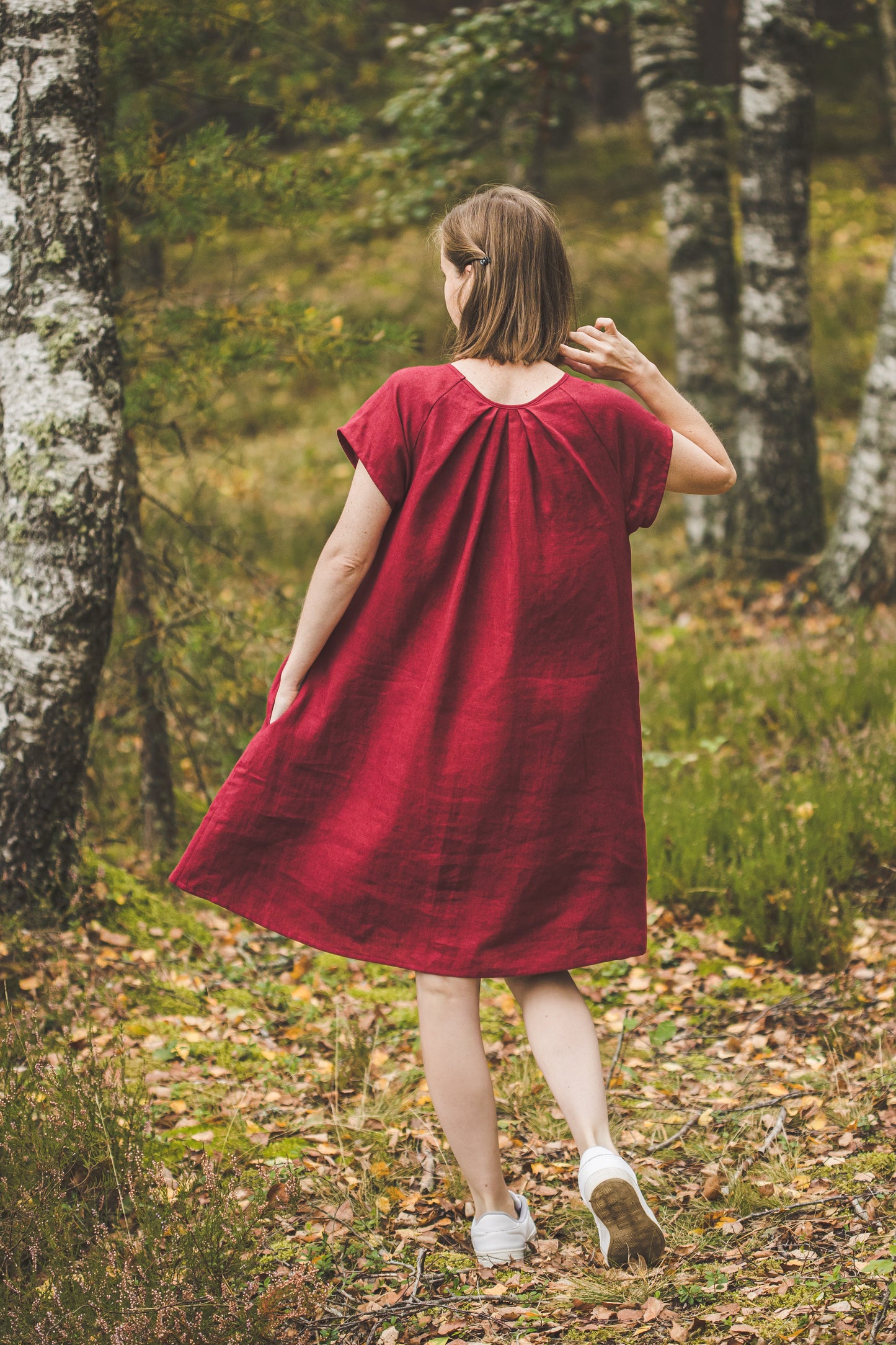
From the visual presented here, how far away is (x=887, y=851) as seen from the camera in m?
3.76

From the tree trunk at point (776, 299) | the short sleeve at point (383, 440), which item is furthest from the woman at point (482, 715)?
the tree trunk at point (776, 299)

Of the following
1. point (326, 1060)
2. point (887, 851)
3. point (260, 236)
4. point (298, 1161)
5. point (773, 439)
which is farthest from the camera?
point (773, 439)

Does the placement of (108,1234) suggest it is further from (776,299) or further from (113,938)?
(776,299)

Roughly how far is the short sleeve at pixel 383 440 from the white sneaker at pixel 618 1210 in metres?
1.37

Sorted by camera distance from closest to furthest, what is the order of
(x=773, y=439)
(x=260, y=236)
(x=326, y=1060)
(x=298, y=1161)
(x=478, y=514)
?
(x=478, y=514), (x=298, y=1161), (x=326, y=1060), (x=260, y=236), (x=773, y=439)

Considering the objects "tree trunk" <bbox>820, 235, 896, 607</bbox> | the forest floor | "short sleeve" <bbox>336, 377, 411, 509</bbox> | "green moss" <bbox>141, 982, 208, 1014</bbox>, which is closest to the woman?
"short sleeve" <bbox>336, 377, 411, 509</bbox>

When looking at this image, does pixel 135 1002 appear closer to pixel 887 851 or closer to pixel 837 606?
pixel 887 851

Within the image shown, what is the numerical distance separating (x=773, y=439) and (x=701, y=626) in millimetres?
1366

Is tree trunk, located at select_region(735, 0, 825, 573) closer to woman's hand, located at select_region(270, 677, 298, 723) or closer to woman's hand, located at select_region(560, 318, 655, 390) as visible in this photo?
woman's hand, located at select_region(560, 318, 655, 390)

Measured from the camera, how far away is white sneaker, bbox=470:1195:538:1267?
227 cm

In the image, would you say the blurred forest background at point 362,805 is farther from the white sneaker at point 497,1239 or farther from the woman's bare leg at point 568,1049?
the woman's bare leg at point 568,1049

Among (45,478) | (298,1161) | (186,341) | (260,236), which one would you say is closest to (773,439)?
(260,236)

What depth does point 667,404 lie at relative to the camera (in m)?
2.35

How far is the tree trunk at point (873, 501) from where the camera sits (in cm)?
587
